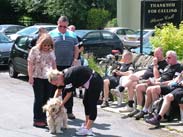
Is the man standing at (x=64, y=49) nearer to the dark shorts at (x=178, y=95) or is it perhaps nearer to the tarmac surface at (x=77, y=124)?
the tarmac surface at (x=77, y=124)

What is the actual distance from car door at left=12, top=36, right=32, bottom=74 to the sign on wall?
150 inches

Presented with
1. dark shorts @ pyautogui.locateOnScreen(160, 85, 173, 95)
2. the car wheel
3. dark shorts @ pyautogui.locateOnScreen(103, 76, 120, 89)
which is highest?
dark shorts @ pyautogui.locateOnScreen(160, 85, 173, 95)

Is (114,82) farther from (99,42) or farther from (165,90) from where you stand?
(99,42)

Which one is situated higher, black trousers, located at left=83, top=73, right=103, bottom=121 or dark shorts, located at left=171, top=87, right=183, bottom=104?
black trousers, located at left=83, top=73, right=103, bottom=121

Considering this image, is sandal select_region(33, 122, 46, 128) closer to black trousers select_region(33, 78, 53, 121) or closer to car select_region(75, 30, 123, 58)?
black trousers select_region(33, 78, 53, 121)

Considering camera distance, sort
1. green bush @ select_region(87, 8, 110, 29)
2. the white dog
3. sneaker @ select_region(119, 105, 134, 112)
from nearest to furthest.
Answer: the white dog
sneaker @ select_region(119, 105, 134, 112)
green bush @ select_region(87, 8, 110, 29)

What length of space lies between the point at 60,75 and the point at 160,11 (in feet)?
23.9

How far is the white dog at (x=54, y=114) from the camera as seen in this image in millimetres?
8383

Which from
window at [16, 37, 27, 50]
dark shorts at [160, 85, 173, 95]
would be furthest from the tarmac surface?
window at [16, 37, 27, 50]

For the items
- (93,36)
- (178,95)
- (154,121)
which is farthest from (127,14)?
(154,121)

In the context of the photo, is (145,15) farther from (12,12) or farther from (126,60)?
(12,12)

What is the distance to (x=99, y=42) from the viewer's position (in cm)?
2069

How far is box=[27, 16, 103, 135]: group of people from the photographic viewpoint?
8078 mm

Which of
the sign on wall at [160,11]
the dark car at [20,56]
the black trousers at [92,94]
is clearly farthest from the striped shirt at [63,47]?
the dark car at [20,56]
